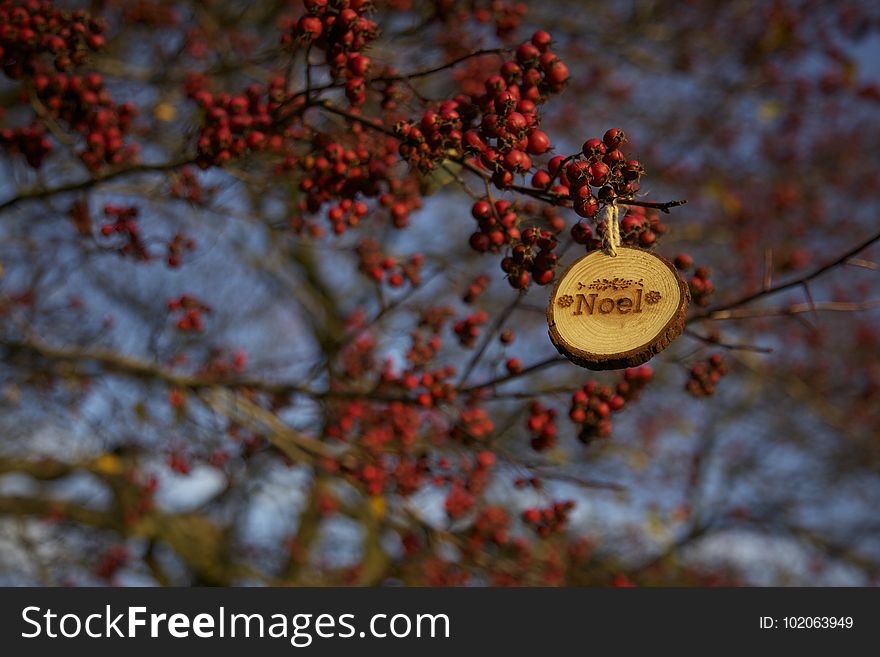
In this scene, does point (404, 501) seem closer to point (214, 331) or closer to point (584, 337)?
point (584, 337)

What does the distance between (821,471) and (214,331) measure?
6393 millimetres

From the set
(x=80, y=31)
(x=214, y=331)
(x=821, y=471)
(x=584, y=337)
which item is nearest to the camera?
(x=584, y=337)

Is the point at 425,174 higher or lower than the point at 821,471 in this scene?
lower

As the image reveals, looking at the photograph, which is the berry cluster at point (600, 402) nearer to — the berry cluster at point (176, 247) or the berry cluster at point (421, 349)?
the berry cluster at point (421, 349)

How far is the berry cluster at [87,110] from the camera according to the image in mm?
2809

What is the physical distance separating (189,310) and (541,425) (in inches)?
72.8

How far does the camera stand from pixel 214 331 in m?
6.71

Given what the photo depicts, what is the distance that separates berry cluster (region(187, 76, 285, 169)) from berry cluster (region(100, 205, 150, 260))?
2.14ft

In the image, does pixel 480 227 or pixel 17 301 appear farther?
pixel 17 301

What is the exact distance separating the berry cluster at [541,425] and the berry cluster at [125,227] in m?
1.69

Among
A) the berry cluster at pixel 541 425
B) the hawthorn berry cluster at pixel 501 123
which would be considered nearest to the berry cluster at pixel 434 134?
the hawthorn berry cluster at pixel 501 123

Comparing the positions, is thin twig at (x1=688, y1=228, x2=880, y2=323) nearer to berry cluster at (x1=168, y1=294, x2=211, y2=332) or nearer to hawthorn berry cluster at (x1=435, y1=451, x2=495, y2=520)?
hawthorn berry cluster at (x1=435, y1=451, x2=495, y2=520)

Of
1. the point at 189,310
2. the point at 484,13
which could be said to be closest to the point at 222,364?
the point at 189,310

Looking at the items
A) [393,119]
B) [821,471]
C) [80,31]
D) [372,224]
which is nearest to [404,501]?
[393,119]
